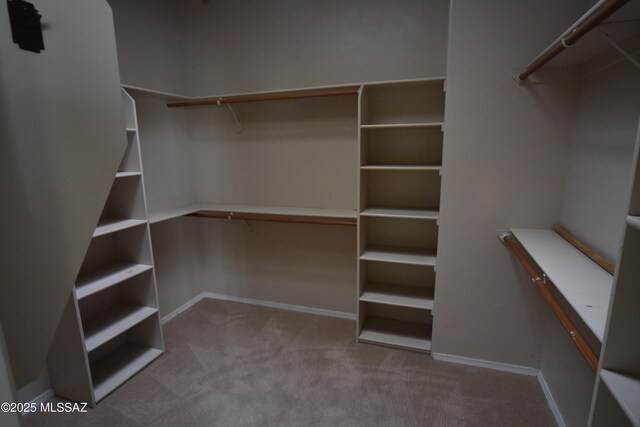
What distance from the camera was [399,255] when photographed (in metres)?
2.62

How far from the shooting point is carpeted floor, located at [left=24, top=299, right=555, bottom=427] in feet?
6.55

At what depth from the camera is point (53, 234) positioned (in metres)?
0.67

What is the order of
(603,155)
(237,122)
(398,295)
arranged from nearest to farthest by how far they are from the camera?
(603,155)
(398,295)
(237,122)

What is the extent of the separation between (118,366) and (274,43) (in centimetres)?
283

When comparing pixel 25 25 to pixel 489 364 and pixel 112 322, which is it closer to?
pixel 112 322

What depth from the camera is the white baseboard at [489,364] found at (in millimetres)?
2322

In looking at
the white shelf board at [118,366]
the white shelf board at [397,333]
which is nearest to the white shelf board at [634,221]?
the white shelf board at [397,333]

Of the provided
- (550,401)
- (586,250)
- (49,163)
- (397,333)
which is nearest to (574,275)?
(586,250)

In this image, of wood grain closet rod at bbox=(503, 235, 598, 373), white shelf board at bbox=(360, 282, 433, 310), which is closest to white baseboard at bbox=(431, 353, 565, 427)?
white shelf board at bbox=(360, 282, 433, 310)

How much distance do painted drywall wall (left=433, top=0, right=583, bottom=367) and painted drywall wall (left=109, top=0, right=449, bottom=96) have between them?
490mm

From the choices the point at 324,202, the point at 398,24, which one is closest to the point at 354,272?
the point at 324,202

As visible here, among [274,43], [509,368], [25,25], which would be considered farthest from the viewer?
[274,43]

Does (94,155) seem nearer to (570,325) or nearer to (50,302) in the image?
(50,302)

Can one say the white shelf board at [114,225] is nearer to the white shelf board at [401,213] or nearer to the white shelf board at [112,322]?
the white shelf board at [112,322]
